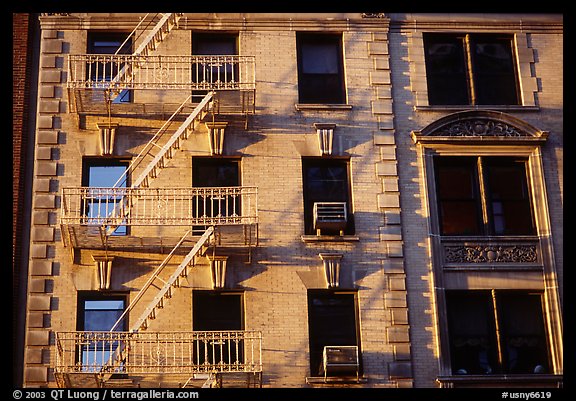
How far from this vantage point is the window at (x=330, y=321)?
957 inches

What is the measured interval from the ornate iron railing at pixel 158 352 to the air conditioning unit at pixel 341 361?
1382mm

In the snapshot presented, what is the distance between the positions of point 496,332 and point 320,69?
7.31 meters

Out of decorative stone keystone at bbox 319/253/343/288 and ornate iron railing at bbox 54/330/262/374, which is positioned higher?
decorative stone keystone at bbox 319/253/343/288

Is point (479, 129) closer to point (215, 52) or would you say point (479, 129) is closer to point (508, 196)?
point (508, 196)

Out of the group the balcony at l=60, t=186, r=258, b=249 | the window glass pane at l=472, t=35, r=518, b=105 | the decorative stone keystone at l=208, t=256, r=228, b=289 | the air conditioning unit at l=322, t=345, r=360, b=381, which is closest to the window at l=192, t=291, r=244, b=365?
the decorative stone keystone at l=208, t=256, r=228, b=289

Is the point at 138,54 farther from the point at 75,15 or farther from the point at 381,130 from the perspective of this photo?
the point at 381,130

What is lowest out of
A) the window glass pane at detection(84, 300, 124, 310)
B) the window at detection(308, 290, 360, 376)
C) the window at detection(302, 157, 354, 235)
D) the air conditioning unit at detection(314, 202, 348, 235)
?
the window at detection(308, 290, 360, 376)

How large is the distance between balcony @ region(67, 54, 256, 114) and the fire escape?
0.02m

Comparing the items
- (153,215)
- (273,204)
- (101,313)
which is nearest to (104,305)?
(101,313)

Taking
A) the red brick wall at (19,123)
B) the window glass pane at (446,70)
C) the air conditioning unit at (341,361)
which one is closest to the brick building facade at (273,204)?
the air conditioning unit at (341,361)

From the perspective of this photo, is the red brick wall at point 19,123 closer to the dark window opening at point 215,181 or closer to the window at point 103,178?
the window at point 103,178

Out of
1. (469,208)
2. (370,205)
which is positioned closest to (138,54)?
(370,205)

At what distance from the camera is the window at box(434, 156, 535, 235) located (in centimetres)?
2572

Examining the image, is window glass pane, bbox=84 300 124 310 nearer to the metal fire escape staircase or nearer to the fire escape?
the fire escape
